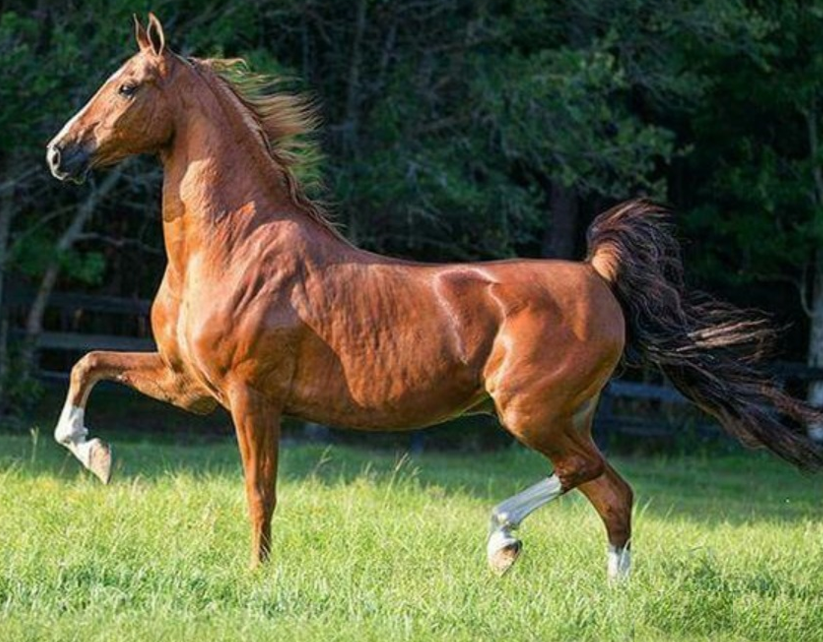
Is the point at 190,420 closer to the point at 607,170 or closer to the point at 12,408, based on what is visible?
the point at 12,408

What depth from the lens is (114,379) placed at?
27.5 feet

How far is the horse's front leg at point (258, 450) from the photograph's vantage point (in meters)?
7.79

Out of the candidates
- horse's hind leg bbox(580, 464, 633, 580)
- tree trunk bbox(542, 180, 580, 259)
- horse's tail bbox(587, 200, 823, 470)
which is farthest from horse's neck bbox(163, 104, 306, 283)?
tree trunk bbox(542, 180, 580, 259)

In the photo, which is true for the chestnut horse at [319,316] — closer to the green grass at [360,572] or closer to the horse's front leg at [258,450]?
the horse's front leg at [258,450]

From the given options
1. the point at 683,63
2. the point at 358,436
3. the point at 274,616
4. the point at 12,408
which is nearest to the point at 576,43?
the point at 683,63

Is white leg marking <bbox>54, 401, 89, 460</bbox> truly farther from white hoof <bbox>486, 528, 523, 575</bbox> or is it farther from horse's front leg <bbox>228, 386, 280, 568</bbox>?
white hoof <bbox>486, 528, 523, 575</bbox>

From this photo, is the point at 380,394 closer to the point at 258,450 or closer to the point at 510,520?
the point at 258,450

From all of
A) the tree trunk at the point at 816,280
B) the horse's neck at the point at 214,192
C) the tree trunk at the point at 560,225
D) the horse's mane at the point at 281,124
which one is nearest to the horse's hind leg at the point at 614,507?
the horse's mane at the point at 281,124

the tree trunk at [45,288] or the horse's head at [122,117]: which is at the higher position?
the horse's head at [122,117]

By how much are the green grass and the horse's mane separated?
163 cm

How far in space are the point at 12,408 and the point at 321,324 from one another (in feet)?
40.0

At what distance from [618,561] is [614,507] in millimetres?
270

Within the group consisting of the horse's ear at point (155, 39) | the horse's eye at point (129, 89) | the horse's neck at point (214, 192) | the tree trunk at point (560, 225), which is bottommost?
the tree trunk at point (560, 225)

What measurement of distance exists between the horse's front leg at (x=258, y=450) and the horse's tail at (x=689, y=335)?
1726 mm
